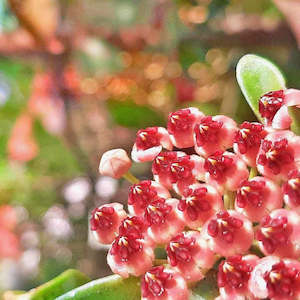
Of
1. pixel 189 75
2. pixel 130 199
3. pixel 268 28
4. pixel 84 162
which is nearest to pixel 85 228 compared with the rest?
pixel 84 162

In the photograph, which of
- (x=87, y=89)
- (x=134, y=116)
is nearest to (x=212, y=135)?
(x=134, y=116)

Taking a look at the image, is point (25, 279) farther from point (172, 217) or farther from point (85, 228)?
point (172, 217)

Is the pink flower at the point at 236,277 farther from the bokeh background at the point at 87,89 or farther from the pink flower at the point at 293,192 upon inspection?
the bokeh background at the point at 87,89

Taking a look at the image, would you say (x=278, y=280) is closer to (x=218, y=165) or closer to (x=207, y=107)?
(x=218, y=165)

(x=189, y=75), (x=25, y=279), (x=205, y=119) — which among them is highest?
(x=205, y=119)

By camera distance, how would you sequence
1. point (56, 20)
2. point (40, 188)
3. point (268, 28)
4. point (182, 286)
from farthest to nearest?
point (40, 188) < point (56, 20) < point (268, 28) < point (182, 286)

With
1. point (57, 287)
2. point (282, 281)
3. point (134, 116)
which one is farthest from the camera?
point (134, 116)

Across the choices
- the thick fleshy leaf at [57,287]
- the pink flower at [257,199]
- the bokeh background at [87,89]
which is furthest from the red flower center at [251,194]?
the bokeh background at [87,89]
